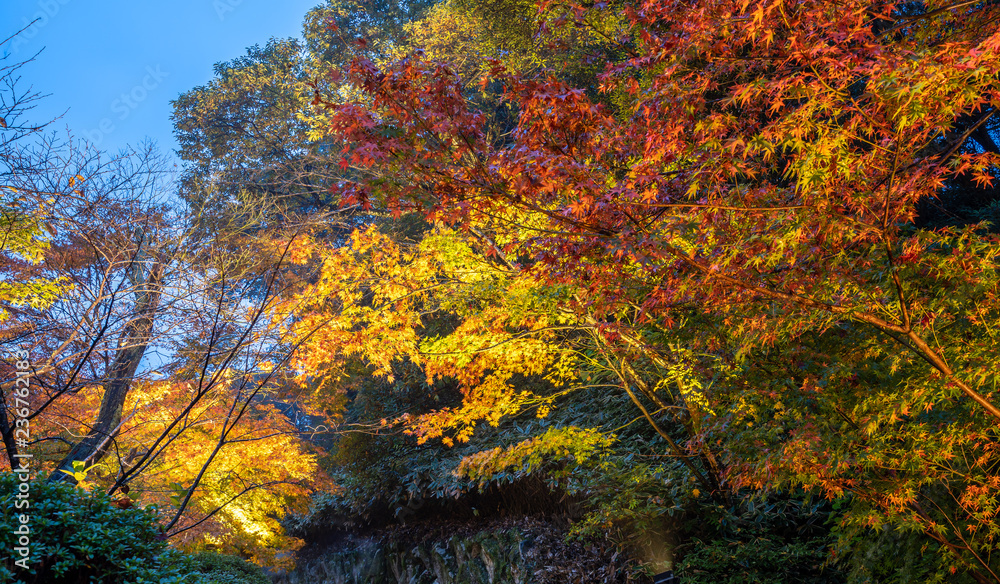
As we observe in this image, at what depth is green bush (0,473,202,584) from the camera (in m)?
2.50

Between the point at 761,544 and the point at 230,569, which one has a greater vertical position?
the point at 230,569

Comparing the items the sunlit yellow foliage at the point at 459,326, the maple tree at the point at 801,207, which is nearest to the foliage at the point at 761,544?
the maple tree at the point at 801,207

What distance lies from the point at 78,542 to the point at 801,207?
4054mm

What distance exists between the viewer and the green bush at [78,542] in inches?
98.3

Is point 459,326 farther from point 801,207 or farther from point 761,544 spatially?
point 801,207

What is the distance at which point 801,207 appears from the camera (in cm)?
253

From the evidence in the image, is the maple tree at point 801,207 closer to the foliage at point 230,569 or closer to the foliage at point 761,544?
the foliage at point 761,544

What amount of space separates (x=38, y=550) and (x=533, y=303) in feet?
13.1

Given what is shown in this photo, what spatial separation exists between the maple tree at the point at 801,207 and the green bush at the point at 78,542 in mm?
2243

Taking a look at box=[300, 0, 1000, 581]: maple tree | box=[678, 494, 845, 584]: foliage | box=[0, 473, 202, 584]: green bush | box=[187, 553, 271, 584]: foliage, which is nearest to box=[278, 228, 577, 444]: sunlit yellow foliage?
box=[300, 0, 1000, 581]: maple tree

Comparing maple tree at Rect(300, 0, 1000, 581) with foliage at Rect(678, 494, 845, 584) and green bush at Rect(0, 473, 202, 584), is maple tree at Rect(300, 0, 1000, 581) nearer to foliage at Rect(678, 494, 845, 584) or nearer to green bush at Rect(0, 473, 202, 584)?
foliage at Rect(678, 494, 845, 584)

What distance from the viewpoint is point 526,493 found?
904 centimetres

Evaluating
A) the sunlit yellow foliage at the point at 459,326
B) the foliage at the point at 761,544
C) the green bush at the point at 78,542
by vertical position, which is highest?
the sunlit yellow foliage at the point at 459,326

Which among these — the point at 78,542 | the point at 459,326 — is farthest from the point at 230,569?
the point at 78,542
